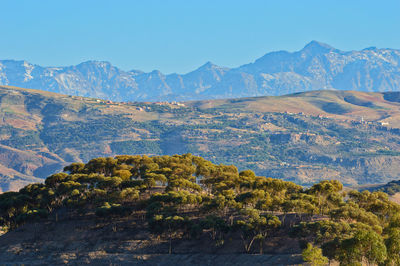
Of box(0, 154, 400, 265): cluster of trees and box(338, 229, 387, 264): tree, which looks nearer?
box(338, 229, 387, 264): tree

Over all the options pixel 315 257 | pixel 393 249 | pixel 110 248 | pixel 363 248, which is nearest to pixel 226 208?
pixel 110 248

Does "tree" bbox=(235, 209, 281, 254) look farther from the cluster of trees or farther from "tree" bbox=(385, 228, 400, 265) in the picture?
"tree" bbox=(385, 228, 400, 265)

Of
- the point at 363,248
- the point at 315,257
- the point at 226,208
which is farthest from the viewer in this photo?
the point at 226,208

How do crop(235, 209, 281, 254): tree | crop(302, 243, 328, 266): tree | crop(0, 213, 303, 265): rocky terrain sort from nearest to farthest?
crop(302, 243, 328, 266): tree, crop(0, 213, 303, 265): rocky terrain, crop(235, 209, 281, 254): tree

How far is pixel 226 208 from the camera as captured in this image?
398ft

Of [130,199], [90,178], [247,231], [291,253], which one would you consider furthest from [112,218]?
[291,253]

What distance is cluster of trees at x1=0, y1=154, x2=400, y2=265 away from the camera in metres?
95.8

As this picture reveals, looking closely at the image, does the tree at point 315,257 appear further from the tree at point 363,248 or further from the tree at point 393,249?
the tree at point 393,249

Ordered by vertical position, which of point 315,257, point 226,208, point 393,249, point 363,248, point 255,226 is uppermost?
point 363,248

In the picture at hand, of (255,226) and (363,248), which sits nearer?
(363,248)

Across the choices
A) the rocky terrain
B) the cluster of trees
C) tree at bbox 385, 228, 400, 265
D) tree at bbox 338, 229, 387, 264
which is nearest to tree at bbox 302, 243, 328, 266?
the cluster of trees

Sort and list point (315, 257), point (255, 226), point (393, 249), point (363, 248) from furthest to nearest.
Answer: point (255, 226), point (393, 249), point (315, 257), point (363, 248)

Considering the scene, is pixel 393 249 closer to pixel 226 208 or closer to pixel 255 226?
pixel 255 226

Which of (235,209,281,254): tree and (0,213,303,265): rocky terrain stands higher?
(235,209,281,254): tree
